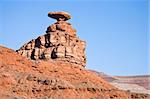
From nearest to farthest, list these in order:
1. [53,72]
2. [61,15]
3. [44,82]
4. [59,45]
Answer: [44,82], [53,72], [59,45], [61,15]

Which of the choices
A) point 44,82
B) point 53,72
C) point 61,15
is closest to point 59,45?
point 61,15

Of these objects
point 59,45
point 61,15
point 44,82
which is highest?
point 61,15

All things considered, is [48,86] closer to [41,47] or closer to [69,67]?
[69,67]

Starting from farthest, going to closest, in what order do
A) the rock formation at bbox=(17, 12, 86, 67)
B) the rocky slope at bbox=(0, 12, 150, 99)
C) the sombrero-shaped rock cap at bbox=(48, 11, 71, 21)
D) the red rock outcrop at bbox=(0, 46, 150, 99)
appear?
the sombrero-shaped rock cap at bbox=(48, 11, 71, 21), the rock formation at bbox=(17, 12, 86, 67), the rocky slope at bbox=(0, 12, 150, 99), the red rock outcrop at bbox=(0, 46, 150, 99)

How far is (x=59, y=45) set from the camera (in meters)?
52.6

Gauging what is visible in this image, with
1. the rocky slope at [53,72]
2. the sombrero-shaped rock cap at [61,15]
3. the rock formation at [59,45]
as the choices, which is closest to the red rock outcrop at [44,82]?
the rocky slope at [53,72]

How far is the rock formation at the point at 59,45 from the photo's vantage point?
52.1 meters

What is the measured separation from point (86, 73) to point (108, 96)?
17.7 feet

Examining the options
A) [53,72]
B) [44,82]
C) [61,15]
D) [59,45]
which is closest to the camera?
[44,82]

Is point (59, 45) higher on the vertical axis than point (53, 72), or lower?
higher

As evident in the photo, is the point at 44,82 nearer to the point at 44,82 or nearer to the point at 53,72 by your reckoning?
the point at 44,82

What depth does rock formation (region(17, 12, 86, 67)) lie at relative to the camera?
52125 mm

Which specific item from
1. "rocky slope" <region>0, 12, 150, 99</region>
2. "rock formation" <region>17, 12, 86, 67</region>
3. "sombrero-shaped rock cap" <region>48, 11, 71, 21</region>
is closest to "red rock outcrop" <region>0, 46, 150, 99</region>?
"rocky slope" <region>0, 12, 150, 99</region>

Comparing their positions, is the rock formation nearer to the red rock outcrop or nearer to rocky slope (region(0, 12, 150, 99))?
rocky slope (region(0, 12, 150, 99))
